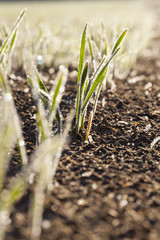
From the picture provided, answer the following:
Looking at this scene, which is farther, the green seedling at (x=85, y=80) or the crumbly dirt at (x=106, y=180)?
the green seedling at (x=85, y=80)

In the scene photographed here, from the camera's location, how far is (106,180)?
2.42 ft

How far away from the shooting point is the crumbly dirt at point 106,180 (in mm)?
582

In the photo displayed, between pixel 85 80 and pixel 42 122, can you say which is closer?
pixel 42 122

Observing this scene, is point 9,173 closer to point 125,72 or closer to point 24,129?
point 24,129

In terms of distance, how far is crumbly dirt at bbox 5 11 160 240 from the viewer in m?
0.58

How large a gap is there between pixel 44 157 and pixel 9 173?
0.24 m

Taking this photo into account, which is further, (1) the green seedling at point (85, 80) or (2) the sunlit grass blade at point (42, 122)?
(1) the green seedling at point (85, 80)

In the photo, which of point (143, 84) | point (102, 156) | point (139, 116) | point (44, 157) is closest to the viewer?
point (44, 157)

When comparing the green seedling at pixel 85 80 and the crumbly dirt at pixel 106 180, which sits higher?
the green seedling at pixel 85 80

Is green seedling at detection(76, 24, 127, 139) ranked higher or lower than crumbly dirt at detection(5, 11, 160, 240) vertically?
higher

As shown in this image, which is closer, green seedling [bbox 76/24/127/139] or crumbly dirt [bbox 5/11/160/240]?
crumbly dirt [bbox 5/11/160/240]

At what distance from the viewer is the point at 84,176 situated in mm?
750

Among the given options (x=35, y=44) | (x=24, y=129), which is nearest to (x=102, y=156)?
(x=24, y=129)

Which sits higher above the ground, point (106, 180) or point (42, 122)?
point (42, 122)
